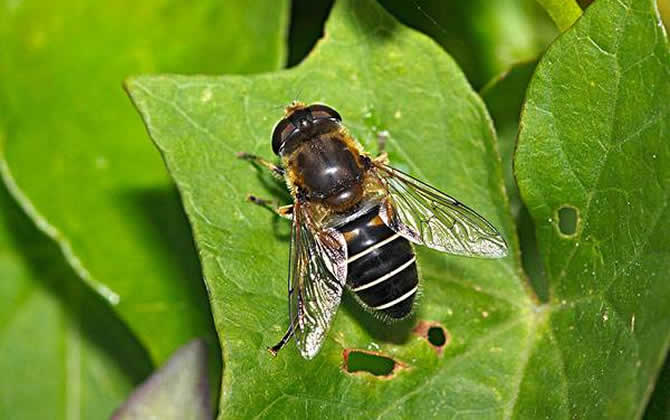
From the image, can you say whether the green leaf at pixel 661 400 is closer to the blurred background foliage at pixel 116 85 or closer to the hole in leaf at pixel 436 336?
the hole in leaf at pixel 436 336

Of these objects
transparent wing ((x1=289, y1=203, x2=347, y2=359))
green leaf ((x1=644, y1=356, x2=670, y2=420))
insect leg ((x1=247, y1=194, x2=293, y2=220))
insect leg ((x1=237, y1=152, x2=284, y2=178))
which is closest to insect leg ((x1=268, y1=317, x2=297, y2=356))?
transparent wing ((x1=289, y1=203, x2=347, y2=359))

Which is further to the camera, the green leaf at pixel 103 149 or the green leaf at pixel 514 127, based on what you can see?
the green leaf at pixel 103 149

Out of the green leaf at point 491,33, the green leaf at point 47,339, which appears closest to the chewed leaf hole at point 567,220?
the green leaf at point 491,33

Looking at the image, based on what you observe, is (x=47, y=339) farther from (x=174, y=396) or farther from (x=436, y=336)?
(x=436, y=336)

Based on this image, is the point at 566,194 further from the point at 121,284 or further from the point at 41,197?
the point at 41,197

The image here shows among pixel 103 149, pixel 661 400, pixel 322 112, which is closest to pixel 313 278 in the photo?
pixel 322 112

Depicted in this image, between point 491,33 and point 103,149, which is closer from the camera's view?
point 103,149

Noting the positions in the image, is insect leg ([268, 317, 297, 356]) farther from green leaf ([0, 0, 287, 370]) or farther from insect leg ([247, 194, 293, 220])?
green leaf ([0, 0, 287, 370])
